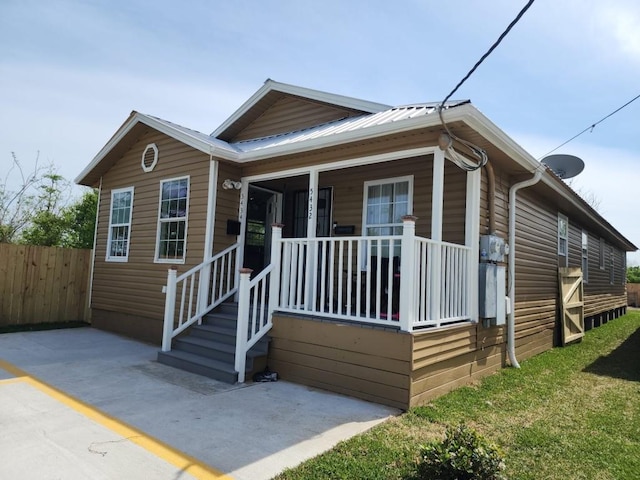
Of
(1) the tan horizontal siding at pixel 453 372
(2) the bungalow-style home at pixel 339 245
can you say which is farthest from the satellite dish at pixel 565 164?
(1) the tan horizontal siding at pixel 453 372

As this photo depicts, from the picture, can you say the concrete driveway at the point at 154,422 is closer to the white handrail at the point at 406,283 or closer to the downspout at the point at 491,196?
the white handrail at the point at 406,283

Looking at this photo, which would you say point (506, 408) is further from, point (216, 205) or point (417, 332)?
point (216, 205)

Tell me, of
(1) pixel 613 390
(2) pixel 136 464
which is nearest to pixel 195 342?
(2) pixel 136 464

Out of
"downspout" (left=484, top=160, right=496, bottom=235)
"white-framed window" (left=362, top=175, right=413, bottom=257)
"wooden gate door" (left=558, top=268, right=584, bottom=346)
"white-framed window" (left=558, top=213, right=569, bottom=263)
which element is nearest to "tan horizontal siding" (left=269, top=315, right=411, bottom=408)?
"white-framed window" (left=362, top=175, right=413, bottom=257)

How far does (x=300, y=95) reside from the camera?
24.2 ft

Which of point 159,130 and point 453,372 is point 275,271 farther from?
point 159,130

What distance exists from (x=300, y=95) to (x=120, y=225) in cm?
450

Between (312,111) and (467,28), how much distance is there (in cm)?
377

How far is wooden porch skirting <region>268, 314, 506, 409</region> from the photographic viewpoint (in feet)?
13.6

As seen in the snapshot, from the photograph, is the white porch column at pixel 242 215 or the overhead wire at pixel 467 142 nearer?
the overhead wire at pixel 467 142

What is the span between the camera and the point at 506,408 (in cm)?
425

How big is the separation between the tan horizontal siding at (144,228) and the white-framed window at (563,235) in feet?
24.3

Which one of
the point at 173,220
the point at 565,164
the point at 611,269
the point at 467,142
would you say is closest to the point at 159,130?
the point at 173,220

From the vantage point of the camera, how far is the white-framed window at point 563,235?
29.8 ft
